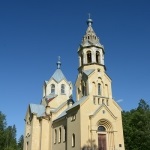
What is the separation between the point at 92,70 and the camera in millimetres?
32188

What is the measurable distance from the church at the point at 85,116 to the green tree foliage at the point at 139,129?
1271cm

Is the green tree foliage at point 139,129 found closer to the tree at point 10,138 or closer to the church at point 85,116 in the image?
the church at point 85,116

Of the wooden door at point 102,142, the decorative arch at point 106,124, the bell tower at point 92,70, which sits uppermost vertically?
the bell tower at point 92,70

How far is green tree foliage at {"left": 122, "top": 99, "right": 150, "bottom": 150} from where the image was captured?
135 ft

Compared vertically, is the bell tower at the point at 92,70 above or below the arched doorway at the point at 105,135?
above

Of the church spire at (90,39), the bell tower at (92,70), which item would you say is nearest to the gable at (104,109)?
the bell tower at (92,70)

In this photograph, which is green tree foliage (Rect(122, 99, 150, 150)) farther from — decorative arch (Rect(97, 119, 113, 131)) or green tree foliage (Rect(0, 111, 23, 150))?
green tree foliage (Rect(0, 111, 23, 150))

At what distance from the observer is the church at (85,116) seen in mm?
28359

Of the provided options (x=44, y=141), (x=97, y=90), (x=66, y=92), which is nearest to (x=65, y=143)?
(x=44, y=141)

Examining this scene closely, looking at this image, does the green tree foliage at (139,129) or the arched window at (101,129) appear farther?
the green tree foliage at (139,129)

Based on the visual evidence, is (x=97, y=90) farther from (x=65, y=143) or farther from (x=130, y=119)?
(x=130, y=119)

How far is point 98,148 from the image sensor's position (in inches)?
1102

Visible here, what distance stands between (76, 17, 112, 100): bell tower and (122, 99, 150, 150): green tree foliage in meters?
14.1

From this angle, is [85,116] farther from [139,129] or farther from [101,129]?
[139,129]
